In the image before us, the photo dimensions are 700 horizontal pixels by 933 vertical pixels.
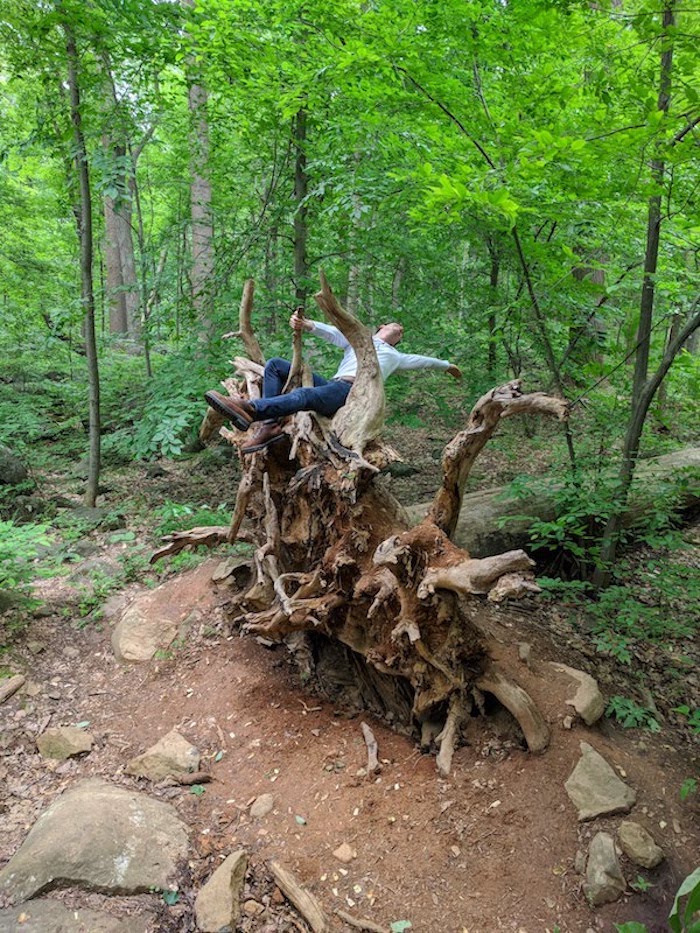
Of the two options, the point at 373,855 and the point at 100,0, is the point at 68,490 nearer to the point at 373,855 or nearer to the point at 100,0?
the point at 100,0

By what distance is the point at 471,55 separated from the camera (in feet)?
15.4

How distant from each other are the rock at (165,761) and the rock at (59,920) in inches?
39.3

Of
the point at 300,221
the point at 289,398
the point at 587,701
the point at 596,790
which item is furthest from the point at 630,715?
the point at 300,221

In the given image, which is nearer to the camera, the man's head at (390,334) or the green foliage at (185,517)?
the man's head at (390,334)

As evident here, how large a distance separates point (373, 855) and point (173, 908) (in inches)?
39.6

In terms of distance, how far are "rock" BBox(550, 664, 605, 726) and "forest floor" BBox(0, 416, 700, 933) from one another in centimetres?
8

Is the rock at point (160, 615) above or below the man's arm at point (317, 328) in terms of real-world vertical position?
below

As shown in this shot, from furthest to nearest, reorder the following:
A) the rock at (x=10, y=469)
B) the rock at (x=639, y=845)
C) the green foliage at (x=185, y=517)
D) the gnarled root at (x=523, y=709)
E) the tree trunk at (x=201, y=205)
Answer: the rock at (x=10, y=469) < the tree trunk at (x=201, y=205) < the green foliage at (x=185, y=517) < the gnarled root at (x=523, y=709) < the rock at (x=639, y=845)

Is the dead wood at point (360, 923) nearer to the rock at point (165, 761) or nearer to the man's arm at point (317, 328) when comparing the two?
the rock at point (165, 761)

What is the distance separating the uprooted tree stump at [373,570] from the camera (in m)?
3.40

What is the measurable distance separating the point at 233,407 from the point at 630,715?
354 centimetres

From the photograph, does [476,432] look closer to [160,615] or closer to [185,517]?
[160,615]

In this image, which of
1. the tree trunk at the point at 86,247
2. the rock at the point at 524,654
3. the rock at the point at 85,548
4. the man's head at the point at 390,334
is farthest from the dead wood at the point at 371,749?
the tree trunk at the point at 86,247

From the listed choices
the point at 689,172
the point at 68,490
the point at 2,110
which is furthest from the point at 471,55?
the point at 2,110
